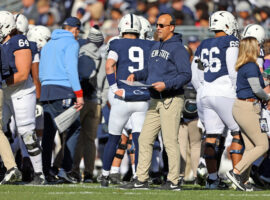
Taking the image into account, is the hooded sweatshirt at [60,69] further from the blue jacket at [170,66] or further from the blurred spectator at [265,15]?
the blurred spectator at [265,15]

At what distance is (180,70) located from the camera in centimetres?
1102

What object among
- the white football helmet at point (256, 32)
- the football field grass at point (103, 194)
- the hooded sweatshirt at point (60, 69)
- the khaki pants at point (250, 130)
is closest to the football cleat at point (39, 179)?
the football field grass at point (103, 194)

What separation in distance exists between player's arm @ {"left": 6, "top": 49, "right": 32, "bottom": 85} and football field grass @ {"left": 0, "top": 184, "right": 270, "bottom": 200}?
141cm

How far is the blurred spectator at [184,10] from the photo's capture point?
2139 cm

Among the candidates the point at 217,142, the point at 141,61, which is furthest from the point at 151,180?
the point at 141,61

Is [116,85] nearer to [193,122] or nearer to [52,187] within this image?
[52,187]

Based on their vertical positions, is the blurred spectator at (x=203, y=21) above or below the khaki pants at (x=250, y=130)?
above

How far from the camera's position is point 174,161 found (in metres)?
11.0

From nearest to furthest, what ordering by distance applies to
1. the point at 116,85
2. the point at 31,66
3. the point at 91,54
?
the point at 116,85 → the point at 31,66 → the point at 91,54

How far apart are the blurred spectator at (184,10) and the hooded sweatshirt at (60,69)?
8764mm

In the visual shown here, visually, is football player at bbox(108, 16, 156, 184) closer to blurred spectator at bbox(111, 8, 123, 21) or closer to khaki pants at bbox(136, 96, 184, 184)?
khaki pants at bbox(136, 96, 184, 184)

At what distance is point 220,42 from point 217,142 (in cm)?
142

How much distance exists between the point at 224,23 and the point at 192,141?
8.60 ft

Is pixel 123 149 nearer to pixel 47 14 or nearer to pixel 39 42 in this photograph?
pixel 39 42
